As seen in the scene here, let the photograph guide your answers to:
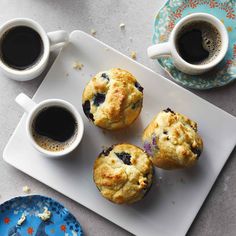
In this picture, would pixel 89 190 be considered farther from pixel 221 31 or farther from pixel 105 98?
pixel 221 31

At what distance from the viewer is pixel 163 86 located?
1424mm

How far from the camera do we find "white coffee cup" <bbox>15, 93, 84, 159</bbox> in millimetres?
1319

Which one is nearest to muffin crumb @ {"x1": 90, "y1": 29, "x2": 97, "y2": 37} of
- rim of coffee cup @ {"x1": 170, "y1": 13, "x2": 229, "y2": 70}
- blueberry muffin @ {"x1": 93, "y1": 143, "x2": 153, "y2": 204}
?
rim of coffee cup @ {"x1": 170, "y1": 13, "x2": 229, "y2": 70}

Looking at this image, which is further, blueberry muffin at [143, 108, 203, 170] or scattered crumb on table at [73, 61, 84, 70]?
scattered crumb on table at [73, 61, 84, 70]

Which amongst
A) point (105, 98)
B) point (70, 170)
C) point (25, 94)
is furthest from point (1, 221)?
point (105, 98)

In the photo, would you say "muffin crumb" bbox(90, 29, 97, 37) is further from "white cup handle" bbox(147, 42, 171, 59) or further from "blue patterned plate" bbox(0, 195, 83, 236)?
"blue patterned plate" bbox(0, 195, 83, 236)

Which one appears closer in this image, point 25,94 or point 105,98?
point 105,98

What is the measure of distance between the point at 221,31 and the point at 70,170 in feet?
1.85

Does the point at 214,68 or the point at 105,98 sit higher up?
the point at 214,68

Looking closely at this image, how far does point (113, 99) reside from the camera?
1.30 meters

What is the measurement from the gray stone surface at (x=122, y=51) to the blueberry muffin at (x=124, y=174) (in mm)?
137

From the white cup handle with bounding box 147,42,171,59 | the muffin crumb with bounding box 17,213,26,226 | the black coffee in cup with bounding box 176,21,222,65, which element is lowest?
the muffin crumb with bounding box 17,213,26,226

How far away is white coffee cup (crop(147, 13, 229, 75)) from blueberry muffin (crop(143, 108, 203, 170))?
0.44 feet

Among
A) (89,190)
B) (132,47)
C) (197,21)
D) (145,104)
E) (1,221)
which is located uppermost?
(197,21)
